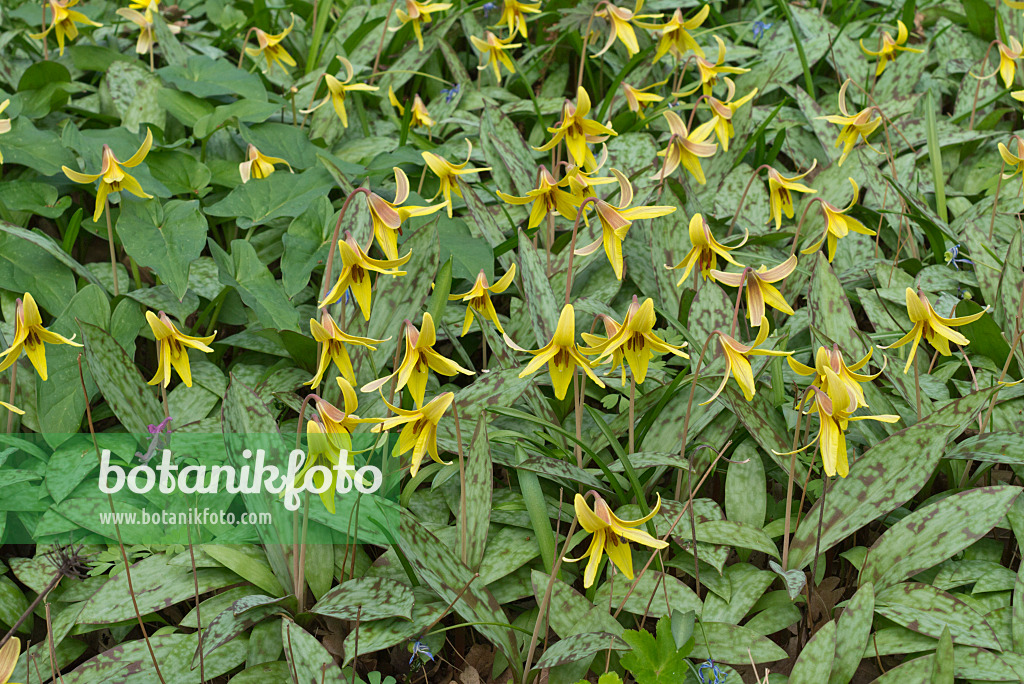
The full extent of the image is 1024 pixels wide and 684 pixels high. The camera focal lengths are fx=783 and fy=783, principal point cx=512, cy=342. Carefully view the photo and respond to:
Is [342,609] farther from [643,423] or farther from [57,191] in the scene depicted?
[57,191]

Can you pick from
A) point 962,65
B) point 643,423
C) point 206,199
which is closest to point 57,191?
point 206,199

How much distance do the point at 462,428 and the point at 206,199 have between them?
149 centimetres

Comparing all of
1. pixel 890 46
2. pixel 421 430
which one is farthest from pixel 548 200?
pixel 890 46

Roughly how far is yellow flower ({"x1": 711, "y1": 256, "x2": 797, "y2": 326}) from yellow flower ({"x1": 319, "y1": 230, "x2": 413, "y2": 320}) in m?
0.71

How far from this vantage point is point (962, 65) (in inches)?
139

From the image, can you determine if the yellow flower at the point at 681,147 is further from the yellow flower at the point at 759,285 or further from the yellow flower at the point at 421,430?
the yellow flower at the point at 421,430

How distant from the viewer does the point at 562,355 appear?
61.7 inches

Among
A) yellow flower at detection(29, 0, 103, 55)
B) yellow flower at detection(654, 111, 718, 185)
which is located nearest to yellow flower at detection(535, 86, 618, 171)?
yellow flower at detection(654, 111, 718, 185)

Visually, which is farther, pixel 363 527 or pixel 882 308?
pixel 882 308

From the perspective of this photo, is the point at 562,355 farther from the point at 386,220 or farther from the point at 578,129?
the point at 578,129

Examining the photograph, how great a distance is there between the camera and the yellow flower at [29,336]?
5.32 ft

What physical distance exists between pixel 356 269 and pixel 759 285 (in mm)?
902

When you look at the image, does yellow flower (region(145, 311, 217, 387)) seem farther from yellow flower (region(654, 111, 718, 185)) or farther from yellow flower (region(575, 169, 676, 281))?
yellow flower (region(654, 111, 718, 185))

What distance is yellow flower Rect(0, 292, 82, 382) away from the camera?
1.62 metres
